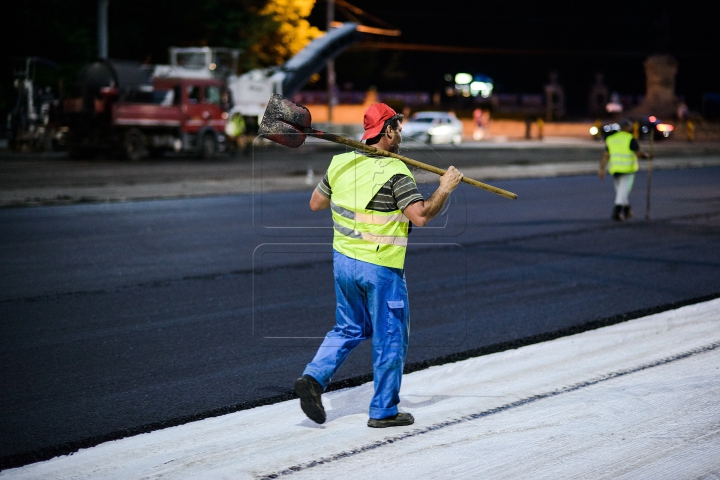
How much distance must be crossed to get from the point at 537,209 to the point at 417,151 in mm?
12505

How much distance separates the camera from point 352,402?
5668mm

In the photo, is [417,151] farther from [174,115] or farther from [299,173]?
[174,115]

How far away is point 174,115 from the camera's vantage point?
30.2 meters

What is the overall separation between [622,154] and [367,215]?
11.3 metres

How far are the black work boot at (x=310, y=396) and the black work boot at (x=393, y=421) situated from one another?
29 cm

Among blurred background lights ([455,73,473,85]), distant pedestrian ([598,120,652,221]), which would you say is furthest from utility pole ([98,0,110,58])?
blurred background lights ([455,73,473,85])

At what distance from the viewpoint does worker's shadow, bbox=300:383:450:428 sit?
544 cm

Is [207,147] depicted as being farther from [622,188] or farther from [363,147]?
[363,147]

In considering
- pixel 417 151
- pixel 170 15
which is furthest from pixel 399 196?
pixel 170 15

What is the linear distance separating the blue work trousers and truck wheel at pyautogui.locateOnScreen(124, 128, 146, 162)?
25470 mm

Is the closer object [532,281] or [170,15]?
[532,281]

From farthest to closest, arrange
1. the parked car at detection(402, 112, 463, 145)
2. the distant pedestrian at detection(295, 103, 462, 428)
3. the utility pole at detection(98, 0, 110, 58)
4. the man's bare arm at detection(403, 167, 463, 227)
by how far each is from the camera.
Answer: the parked car at detection(402, 112, 463, 145) < the utility pole at detection(98, 0, 110, 58) < the distant pedestrian at detection(295, 103, 462, 428) < the man's bare arm at detection(403, 167, 463, 227)

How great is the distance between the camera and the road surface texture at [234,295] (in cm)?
585

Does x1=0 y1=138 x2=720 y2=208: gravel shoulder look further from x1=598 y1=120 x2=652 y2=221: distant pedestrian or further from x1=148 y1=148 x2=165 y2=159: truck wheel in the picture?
x1=598 y1=120 x2=652 y2=221: distant pedestrian
